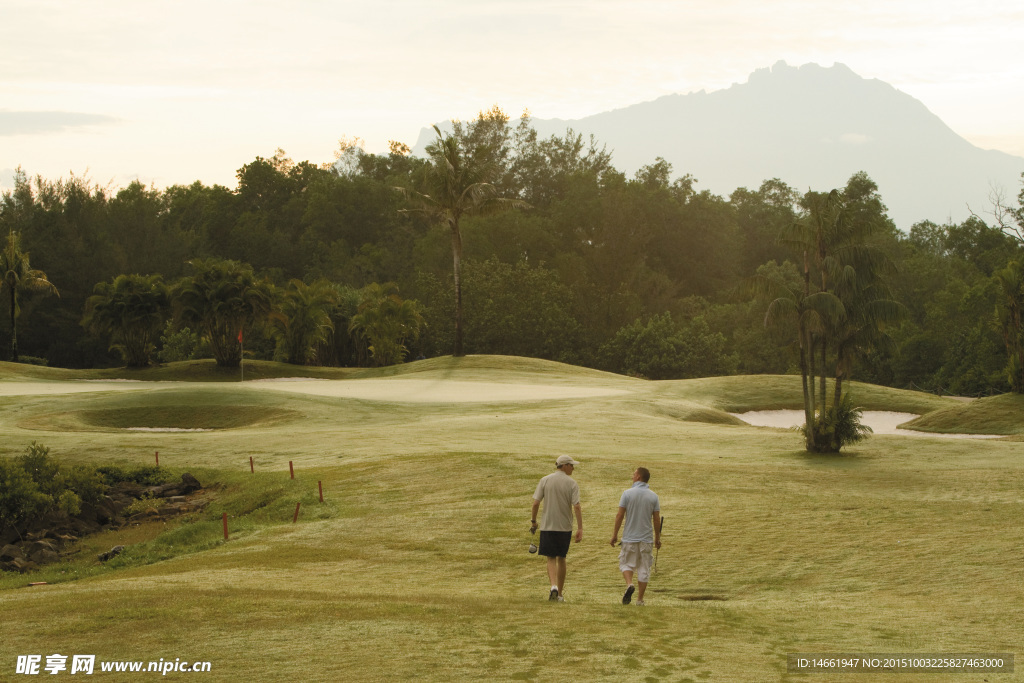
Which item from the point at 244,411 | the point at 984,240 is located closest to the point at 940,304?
the point at 984,240

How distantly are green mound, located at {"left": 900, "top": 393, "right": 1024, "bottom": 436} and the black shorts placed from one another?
22.9m

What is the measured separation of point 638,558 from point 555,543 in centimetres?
106

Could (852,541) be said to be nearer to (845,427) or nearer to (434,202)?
(845,427)

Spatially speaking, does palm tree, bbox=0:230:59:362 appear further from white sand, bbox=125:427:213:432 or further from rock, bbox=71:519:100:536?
rock, bbox=71:519:100:536

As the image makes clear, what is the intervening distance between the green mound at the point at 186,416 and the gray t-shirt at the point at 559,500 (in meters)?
19.5

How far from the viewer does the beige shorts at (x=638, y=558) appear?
11.6 meters

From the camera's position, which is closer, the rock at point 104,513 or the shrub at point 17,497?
the shrub at point 17,497

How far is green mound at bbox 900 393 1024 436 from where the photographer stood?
A: 30.3 meters

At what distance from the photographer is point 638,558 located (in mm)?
11672

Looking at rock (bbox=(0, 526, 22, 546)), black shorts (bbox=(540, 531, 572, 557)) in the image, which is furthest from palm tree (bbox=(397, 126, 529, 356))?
black shorts (bbox=(540, 531, 572, 557))

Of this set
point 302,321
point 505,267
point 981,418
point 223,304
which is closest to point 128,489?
point 223,304

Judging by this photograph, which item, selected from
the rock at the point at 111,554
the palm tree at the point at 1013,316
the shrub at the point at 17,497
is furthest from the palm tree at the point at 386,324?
the rock at the point at 111,554

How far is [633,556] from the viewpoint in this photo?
1173 cm

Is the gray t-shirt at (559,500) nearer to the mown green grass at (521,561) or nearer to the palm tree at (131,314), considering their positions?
the mown green grass at (521,561)
